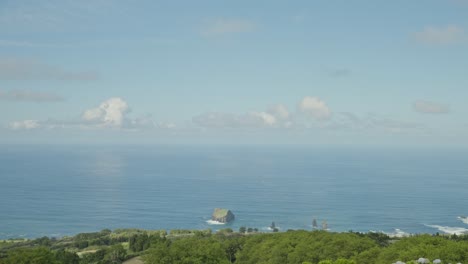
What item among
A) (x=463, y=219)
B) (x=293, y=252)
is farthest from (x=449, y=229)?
(x=293, y=252)

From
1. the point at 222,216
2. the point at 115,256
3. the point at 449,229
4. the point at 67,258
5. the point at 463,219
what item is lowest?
the point at 449,229

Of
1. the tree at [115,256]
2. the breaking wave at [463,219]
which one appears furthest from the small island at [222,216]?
the breaking wave at [463,219]

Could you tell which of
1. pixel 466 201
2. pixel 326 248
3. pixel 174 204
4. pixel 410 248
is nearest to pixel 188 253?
pixel 326 248

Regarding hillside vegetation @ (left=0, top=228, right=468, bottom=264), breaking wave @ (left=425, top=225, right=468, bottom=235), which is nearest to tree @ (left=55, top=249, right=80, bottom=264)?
hillside vegetation @ (left=0, top=228, right=468, bottom=264)

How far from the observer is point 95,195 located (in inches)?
6973

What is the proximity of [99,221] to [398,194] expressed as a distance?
131 m

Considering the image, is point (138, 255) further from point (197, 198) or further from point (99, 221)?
point (197, 198)

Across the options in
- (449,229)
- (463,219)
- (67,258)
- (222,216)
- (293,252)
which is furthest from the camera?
(463,219)

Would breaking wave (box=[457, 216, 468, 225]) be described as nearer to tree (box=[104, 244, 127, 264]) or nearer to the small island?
the small island

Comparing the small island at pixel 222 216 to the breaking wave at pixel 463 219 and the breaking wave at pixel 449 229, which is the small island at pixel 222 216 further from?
the breaking wave at pixel 463 219

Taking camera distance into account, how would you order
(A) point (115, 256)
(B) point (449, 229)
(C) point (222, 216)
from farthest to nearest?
(C) point (222, 216) < (B) point (449, 229) < (A) point (115, 256)

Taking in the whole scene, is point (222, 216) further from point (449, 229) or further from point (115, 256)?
point (115, 256)

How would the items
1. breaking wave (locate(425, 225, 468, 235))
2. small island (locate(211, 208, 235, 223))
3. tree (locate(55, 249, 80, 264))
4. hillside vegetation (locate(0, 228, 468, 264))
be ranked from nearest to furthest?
→ hillside vegetation (locate(0, 228, 468, 264))
tree (locate(55, 249, 80, 264))
breaking wave (locate(425, 225, 468, 235))
small island (locate(211, 208, 235, 223))

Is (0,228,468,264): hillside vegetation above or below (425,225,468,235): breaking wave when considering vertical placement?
above
